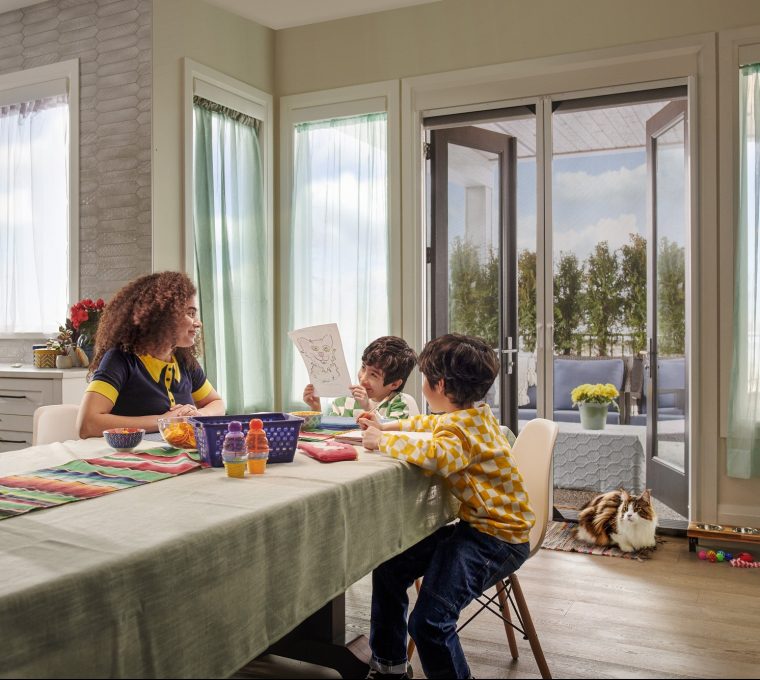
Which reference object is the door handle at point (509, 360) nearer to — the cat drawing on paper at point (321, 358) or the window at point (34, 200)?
the cat drawing on paper at point (321, 358)

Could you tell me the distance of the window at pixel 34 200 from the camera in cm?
428

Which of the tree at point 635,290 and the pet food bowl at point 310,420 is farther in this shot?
the tree at point 635,290

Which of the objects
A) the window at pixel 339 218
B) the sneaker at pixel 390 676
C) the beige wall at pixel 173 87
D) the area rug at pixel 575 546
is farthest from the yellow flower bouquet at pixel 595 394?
the sneaker at pixel 390 676

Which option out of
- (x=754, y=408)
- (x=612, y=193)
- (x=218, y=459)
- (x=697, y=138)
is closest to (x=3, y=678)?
(x=218, y=459)

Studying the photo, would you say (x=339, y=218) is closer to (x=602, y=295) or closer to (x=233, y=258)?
(x=233, y=258)

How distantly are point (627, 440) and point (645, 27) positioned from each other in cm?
232

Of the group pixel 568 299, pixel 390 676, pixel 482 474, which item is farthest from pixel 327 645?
pixel 568 299

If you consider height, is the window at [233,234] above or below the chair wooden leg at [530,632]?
above

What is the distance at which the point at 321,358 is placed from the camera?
233cm

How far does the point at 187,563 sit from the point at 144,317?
1509 mm

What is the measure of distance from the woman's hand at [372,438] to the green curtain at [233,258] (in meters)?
2.43

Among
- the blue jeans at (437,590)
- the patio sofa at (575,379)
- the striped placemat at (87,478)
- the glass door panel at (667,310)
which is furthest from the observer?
the patio sofa at (575,379)

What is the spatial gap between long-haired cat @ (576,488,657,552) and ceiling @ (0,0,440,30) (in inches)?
113

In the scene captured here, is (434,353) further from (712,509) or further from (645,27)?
(645,27)
